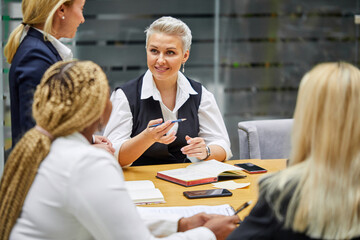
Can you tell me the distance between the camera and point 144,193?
213 cm

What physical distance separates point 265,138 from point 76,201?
7.33 ft

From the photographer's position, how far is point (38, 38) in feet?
7.62

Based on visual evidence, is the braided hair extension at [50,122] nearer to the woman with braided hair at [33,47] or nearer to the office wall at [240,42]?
the woman with braided hair at [33,47]

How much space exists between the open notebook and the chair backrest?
3.70 feet

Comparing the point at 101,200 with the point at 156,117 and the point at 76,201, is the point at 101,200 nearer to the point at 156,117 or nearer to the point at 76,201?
the point at 76,201

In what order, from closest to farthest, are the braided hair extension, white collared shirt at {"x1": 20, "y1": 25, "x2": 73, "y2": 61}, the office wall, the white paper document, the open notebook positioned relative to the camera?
the braided hair extension, the white paper document, the open notebook, white collared shirt at {"x1": 20, "y1": 25, "x2": 73, "y2": 61}, the office wall

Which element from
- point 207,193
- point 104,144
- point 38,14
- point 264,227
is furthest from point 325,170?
point 38,14

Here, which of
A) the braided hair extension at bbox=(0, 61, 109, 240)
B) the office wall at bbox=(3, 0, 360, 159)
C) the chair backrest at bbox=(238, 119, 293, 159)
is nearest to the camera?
the braided hair extension at bbox=(0, 61, 109, 240)

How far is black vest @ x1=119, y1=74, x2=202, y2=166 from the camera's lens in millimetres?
2906

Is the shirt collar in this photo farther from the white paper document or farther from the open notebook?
the white paper document

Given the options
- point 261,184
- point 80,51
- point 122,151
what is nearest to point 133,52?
point 80,51

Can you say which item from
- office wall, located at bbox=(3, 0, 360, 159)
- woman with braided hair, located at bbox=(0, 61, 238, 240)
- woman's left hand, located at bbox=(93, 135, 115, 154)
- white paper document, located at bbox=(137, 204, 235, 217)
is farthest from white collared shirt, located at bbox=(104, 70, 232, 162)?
office wall, located at bbox=(3, 0, 360, 159)

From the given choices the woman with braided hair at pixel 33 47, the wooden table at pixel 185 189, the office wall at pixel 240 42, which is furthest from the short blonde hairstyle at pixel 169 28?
the office wall at pixel 240 42

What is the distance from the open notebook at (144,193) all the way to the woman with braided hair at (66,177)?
0.66 meters
